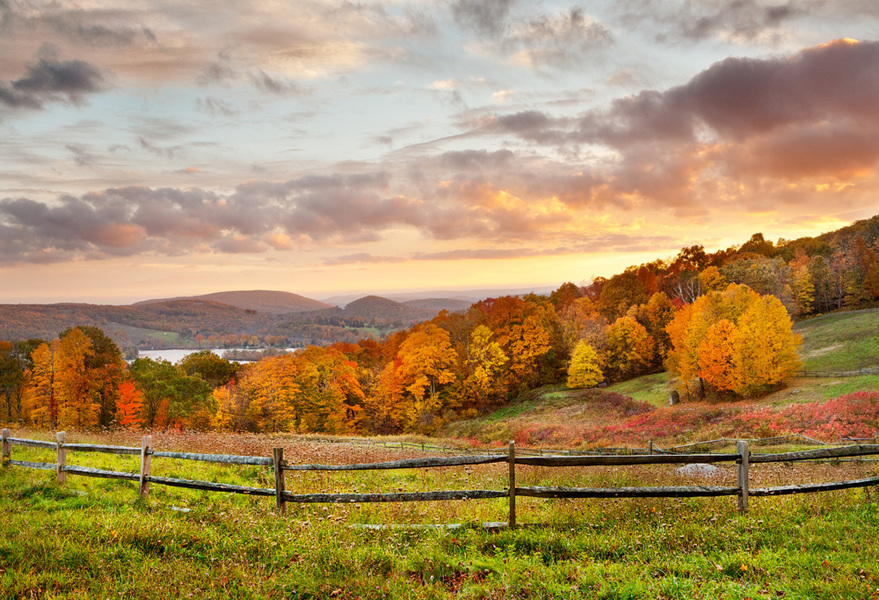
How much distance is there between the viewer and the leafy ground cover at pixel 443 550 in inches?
232

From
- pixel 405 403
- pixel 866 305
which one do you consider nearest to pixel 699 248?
pixel 866 305

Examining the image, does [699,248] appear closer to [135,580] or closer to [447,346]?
[447,346]

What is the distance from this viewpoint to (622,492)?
847cm

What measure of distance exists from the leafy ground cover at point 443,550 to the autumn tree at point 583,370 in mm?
50480

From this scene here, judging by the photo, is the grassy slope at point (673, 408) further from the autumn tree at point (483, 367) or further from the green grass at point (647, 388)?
the autumn tree at point (483, 367)

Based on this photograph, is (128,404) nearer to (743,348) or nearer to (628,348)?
(743,348)

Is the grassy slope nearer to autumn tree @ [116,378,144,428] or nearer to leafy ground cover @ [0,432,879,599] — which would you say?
leafy ground cover @ [0,432,879,599]

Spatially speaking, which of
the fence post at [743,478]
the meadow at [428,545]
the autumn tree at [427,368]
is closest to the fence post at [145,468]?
the meadow at [428,545]

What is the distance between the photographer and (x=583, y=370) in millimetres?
59781

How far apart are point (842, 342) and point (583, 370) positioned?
1048 inches

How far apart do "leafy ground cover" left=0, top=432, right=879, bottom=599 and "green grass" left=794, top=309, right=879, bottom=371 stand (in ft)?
160

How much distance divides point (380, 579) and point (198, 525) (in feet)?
12.4

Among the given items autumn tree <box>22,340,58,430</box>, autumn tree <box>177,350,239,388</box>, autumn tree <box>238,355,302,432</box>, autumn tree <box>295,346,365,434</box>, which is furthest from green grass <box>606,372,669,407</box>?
autumn tree <box>177,350,239,388</box>

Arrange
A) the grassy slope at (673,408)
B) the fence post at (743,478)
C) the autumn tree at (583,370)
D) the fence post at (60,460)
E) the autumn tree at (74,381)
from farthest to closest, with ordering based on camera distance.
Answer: the autumn tree at (583,370) → the autumn tree at (74,381) → the grassy slope at (673,408) → the fence post at (60,460) → the fence post at (743,478)
